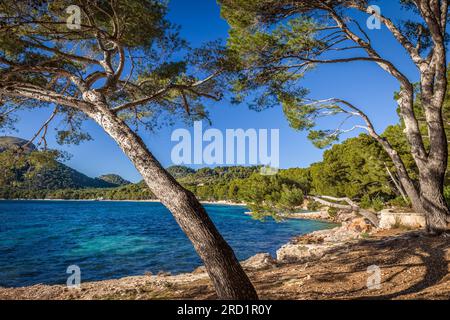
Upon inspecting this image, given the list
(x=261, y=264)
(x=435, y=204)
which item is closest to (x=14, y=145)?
(x=261, y=264)

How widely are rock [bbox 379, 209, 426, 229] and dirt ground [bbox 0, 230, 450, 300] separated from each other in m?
1.62

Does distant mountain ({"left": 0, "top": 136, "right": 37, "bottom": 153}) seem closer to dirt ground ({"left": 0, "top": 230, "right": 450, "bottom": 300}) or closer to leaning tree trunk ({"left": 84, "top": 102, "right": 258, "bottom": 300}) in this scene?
dirt ground ({"left": 0, "top": 230, "right": 450, "bottom": 300})

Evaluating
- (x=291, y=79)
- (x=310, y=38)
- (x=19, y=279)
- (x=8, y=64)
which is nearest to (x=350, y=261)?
(x=291, y=79)

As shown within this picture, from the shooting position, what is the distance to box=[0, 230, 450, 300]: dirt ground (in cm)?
344

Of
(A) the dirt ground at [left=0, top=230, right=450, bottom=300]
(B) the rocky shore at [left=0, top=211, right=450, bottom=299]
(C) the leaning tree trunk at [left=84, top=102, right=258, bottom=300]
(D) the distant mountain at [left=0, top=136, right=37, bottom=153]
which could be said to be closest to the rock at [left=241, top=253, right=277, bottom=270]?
(B) the rocky shore at [left=0, top=211, right=450, bottom=299]

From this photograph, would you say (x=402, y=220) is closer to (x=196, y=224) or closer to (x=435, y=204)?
(x=435, y=204)

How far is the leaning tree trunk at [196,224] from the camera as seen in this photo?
2611 mm

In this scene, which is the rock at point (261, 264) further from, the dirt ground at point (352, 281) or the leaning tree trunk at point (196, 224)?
the leaning tree trunk at point (196, 224)

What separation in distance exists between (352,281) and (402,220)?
5.49 m

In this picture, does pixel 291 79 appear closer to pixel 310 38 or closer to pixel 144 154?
pixel 310 38

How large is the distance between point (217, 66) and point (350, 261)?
4874 millimetres

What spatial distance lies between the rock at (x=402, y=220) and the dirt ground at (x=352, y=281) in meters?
1.62

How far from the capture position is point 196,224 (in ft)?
9.21

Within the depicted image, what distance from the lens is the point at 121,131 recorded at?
364 centimetres
